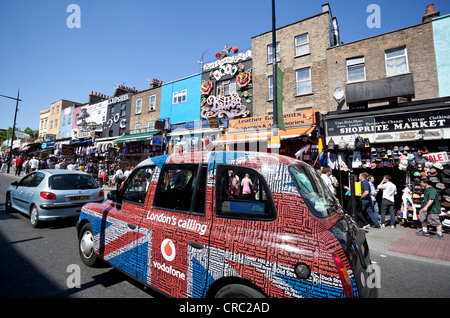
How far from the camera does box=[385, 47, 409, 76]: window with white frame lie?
11.0 m

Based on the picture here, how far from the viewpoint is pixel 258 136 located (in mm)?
12383

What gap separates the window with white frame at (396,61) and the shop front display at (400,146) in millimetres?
2415

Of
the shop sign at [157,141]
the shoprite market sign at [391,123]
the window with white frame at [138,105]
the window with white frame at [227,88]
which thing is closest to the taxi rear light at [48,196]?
the shop sign at [157,141]

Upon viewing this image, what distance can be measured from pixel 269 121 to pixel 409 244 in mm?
8768

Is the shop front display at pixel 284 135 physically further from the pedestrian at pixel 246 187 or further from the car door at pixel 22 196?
the car door at pixel 22 196

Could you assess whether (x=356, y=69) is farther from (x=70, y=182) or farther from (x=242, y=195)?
(x=70, y=182)

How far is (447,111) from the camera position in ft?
29.1

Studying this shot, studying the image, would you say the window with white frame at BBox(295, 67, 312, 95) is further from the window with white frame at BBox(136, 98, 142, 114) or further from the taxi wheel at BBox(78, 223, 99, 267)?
the window with white frame at BBox(136, 98, 142, 114)

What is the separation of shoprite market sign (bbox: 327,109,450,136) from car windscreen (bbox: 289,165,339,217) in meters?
10.1

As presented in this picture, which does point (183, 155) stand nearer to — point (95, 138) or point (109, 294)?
point (109, 294)

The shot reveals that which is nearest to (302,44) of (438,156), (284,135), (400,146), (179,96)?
(284,135)

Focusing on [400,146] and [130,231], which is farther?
[400,146]

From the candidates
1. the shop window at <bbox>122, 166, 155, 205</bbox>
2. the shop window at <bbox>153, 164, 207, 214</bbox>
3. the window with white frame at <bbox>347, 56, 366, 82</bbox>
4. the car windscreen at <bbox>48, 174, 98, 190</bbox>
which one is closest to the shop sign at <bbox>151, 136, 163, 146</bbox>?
the car windscreen at <bbox>48, 174, 98, 190</bbox>

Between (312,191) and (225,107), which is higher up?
(225,107)
